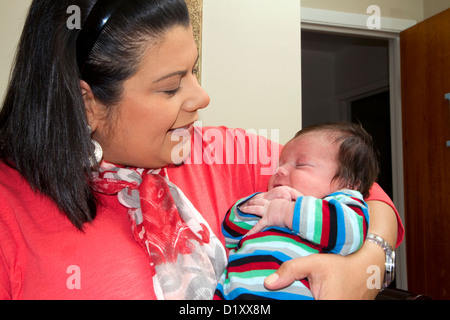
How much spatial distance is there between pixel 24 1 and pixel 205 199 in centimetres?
142

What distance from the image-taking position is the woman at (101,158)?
0.83 metres

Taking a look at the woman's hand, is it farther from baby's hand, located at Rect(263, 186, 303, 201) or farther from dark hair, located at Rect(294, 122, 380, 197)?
dark hair, located at Rect(294, 122, 380, 197)

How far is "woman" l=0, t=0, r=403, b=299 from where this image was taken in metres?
0.83

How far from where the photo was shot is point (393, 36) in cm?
344

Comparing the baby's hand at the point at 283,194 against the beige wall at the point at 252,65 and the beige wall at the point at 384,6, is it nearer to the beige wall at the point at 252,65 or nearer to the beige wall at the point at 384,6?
the beige wall at the point at 252,65

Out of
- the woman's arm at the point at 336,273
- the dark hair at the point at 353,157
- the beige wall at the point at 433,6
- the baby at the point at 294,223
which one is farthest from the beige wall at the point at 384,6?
the woman's arm at the point at 336,273

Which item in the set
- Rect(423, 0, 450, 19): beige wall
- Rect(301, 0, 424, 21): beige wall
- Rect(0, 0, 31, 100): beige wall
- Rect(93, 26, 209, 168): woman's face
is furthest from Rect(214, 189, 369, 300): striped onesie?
Rect(423, 0, 450, 19): beige wall

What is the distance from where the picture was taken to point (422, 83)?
311 centimetres

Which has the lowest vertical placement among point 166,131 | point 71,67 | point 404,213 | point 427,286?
point 427,286

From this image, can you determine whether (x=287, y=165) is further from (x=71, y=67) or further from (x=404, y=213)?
(x=404, y=213)

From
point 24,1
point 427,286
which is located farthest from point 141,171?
point 427,286

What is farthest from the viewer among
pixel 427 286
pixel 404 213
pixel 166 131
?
pixel 404 213

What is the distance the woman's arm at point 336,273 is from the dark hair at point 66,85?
413mm
